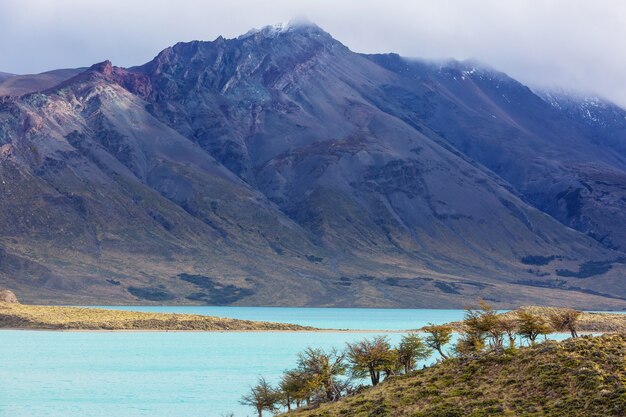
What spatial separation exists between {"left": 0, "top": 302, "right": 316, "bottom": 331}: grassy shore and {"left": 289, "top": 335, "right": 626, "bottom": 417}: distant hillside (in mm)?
99177

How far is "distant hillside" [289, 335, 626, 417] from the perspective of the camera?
50719 millimetres

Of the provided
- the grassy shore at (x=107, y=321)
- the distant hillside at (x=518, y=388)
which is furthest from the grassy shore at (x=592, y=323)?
the distant hillside at (x=518, y=388)

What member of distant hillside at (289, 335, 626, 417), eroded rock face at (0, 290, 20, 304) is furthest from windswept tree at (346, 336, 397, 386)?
eroded rock face at (0, 290, 20, 304)

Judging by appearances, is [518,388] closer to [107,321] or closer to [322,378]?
[322,378]

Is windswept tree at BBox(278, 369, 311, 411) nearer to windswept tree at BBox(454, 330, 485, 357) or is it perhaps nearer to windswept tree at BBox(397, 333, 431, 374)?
windswept tree at BBox(397, 333, 431, 374)

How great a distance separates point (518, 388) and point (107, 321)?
4498 inches

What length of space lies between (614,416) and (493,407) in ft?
20.8

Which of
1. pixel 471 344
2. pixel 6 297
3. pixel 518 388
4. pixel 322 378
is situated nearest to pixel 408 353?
pixel 471 344

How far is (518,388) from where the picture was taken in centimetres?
5438

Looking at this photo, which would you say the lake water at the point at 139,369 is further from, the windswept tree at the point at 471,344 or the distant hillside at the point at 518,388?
the distant hillside at the point at 518,388

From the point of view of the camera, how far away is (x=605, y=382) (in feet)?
169

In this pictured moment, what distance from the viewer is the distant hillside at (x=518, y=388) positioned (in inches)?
1997


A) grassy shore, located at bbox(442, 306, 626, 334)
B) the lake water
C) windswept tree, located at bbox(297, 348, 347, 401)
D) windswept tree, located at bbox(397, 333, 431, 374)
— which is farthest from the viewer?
grassy shore, located at bbox(442, 306, 626, 334)

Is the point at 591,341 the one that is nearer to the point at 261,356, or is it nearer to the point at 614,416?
the point at 614,416
